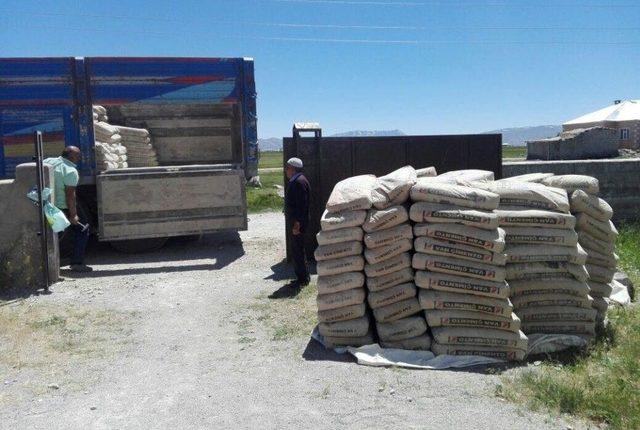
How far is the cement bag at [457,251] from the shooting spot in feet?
17.5

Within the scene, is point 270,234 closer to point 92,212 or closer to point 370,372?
point 92,212

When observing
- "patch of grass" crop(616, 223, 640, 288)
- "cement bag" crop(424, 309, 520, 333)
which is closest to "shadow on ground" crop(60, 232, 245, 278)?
"cement bag" crop(424, 309, 520, 333)

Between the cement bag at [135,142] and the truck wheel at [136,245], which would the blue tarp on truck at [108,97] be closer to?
the cement bag at [135,142]

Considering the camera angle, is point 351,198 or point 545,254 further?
point 351,198

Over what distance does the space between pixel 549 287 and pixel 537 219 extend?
0.63m

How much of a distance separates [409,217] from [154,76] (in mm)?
6591

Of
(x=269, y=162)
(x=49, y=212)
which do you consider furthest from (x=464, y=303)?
(x=269, y=162)

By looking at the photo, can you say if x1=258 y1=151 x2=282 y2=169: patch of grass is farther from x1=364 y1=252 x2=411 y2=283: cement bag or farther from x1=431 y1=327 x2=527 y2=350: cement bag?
x1=431 y1=327 x2=527 y2=350: cement bag

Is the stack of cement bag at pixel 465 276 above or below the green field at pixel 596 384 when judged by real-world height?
above

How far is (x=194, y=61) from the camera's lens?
1063cm

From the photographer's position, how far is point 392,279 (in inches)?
219

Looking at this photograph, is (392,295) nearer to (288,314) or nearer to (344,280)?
(344,280)

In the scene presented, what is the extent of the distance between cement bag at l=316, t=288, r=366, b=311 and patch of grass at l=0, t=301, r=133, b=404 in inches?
77.7

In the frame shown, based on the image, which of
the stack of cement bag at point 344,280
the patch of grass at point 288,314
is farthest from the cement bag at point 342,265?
the patch of grass at point 288,314
